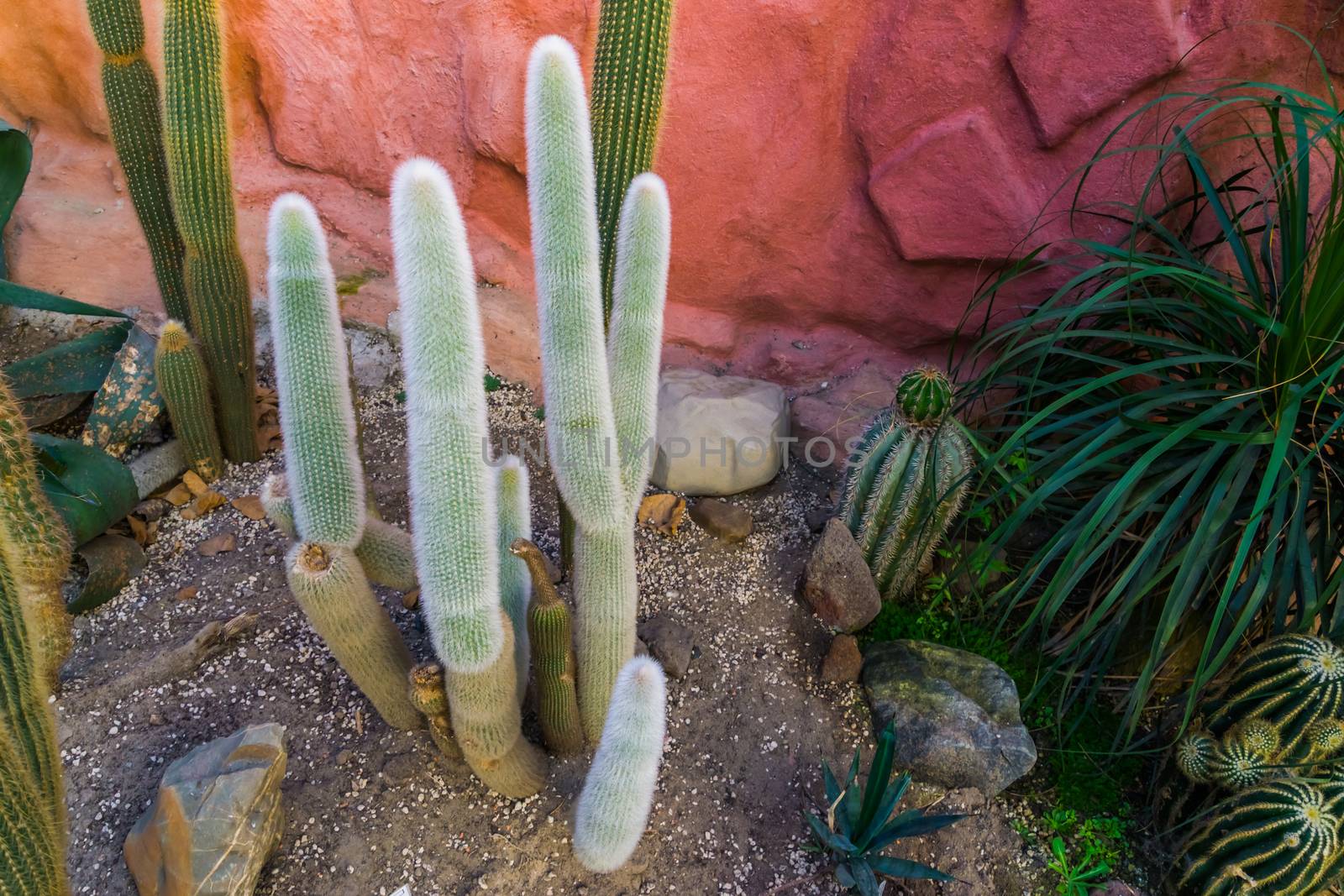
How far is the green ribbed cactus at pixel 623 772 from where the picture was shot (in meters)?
1.58

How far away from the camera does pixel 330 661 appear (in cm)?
229

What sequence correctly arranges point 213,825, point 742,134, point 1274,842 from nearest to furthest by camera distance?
point 213,825, point 1274,842, point 742,134

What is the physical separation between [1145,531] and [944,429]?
62cm

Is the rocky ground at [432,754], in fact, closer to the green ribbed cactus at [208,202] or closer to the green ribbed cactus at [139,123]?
the green ribbed cactus at [208,202]

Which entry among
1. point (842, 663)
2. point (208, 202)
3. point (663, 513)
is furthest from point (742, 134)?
point (842, 663)

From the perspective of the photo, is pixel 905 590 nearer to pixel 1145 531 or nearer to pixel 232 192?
pixel 1145 531

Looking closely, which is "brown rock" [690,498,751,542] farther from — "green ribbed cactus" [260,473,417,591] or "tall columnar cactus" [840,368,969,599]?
"green ribbed cactus" [260,473,417,591]

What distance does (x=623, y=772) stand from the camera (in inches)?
64.1

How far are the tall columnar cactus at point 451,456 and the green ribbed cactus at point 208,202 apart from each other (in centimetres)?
147

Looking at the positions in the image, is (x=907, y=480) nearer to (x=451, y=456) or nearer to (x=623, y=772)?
(x=623, y=772)

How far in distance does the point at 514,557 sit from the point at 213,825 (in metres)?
0.79

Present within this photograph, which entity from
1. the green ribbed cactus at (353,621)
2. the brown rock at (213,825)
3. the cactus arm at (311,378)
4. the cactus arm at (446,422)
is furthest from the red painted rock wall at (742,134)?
the brown rock at (213,825)

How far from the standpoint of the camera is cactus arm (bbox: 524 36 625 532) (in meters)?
1.54

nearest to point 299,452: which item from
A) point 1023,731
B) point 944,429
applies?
point 944,429
